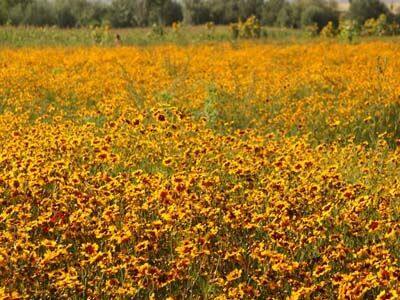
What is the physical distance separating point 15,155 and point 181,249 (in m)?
2.28

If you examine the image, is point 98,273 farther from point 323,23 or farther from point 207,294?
point 323,23

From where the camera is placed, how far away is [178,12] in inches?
1837

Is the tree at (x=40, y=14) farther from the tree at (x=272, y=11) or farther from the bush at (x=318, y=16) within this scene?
the bush at (x=318, y=16)

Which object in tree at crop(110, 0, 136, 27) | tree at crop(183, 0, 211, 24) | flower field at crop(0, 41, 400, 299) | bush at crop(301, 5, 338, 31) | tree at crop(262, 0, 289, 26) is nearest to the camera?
flower field at crop(0, 41, 400, 299)

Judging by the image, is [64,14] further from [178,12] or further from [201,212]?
[201,212]

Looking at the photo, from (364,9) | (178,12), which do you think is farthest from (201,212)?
(178,12)

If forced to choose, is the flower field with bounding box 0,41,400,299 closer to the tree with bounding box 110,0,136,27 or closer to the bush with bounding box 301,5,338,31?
the bush with bounding box 301,5,338,31

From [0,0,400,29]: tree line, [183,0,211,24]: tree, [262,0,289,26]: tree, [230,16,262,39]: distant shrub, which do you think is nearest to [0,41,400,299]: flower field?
[230,16,262,39]: distant shrub

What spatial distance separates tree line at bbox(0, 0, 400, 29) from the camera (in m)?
39.5

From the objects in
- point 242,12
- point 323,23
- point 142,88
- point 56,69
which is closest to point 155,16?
point 242,12

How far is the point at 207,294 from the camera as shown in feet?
12.1

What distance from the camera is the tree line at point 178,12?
3950cm

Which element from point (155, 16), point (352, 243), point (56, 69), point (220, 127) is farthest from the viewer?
point (155, 16)

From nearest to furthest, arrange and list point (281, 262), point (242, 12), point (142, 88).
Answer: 1. point (281, 262)
2. point (142, 88)
3. point (242, 12)
